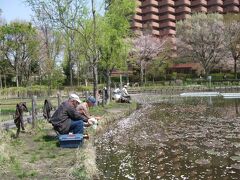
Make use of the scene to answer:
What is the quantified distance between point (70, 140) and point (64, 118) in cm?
87

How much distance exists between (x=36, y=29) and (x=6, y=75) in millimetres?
12077

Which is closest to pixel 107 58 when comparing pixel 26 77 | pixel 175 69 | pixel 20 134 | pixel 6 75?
pixel 20 134

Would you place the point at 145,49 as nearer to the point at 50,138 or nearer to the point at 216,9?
the point at 216,9

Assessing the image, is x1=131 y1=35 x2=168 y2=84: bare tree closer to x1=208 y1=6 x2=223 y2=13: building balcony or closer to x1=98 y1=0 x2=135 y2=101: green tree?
x1=208 y1=6 x2=223 y2=13: building balcony

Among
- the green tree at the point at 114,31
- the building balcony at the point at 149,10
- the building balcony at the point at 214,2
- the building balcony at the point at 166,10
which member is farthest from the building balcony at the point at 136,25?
the green tree at the point at 114,31

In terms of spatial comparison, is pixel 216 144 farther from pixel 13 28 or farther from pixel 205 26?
pixel 205 26

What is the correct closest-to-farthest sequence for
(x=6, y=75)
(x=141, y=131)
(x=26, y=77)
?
1. (x=141, y=131)
2. (x=26, y=77)
3. (x=6, y=75)

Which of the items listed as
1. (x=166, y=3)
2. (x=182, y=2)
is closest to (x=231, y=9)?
(x=182, y=2)

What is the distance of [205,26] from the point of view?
66.4 metres

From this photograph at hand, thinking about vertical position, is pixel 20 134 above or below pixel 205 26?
below

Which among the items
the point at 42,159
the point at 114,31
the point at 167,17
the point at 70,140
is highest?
the point at 167,17

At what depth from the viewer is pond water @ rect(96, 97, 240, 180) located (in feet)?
31.7

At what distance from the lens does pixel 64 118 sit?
1234 cm

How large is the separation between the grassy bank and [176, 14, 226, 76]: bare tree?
2123 inches
